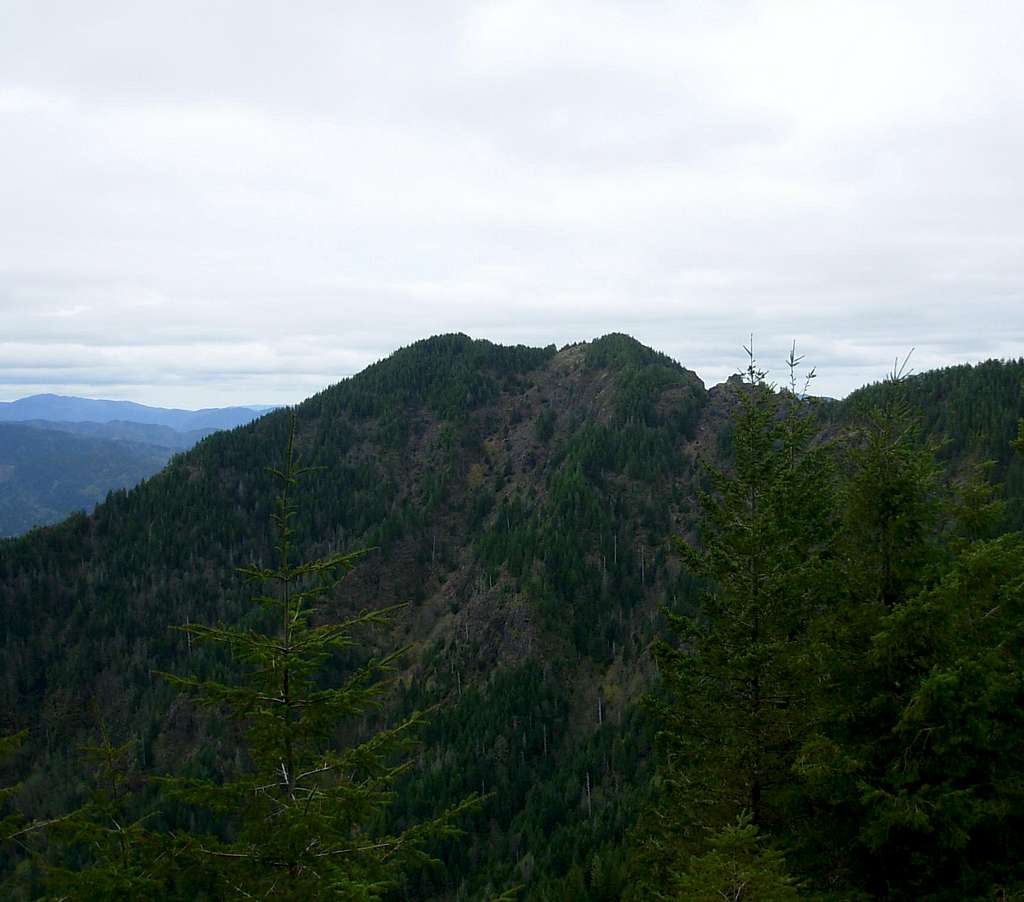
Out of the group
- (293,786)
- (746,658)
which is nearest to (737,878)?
(746,658)

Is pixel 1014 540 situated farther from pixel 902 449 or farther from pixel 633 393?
pixel 633 393

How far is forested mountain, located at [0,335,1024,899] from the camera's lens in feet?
300

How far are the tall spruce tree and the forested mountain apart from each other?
49371 millimetres

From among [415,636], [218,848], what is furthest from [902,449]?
[415,636]

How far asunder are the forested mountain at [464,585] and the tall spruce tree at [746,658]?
162 ft

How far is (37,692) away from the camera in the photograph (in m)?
133

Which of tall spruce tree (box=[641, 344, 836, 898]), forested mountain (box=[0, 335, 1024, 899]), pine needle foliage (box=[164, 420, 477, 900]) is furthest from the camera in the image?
forested mountain (box=[0, 335, 1024, 899])

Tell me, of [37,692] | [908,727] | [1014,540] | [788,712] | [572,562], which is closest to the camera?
[908,727]

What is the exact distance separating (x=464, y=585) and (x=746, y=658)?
12939 centimetres

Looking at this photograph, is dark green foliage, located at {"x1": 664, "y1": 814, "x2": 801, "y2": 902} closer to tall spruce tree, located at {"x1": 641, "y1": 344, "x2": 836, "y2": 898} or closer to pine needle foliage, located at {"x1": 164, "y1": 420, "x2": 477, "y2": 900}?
tall spruce tree, located at {"x1": 641, "y1": 344, "x2": 836, "y2": 898}

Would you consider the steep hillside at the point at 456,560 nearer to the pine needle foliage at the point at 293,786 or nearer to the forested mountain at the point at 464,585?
the forested mountain at the point at 464,585

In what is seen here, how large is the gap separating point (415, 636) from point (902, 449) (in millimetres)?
131592

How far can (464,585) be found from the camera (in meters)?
140

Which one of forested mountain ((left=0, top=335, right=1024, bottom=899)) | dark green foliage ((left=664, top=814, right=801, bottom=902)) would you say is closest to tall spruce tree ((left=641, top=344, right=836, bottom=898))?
dark green foliage ((left=664, top=814, right=801, bottom=902))
